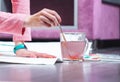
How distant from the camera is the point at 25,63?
0.89 m

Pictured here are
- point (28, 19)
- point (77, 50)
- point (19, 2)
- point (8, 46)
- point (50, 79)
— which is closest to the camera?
point (50, 79)

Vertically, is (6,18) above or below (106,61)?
above

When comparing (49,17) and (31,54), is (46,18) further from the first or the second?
(31,54)

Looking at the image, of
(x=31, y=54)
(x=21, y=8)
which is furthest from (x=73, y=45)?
(x=21, y=8)

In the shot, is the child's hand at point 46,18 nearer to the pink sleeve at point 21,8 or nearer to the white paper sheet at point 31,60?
the white paper sheet at point 31,60

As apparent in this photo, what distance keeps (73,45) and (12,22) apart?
191 millimetres

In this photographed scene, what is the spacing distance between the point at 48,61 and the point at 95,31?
134 cm

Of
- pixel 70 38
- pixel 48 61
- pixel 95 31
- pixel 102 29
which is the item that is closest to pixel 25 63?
pixel 48 61

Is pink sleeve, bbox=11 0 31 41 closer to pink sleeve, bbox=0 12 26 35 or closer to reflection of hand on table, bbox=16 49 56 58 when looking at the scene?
reflection of hand on table, bbox=16 49 56 58

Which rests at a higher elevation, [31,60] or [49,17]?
[49,17]

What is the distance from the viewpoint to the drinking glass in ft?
3.18

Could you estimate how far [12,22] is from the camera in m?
0.87

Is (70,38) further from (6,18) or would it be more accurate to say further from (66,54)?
(6,18)

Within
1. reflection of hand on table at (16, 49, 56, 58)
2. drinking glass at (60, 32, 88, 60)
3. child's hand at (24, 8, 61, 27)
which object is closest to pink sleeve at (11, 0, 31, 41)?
reflection of hand on table at (16, 49, 56, 58)
